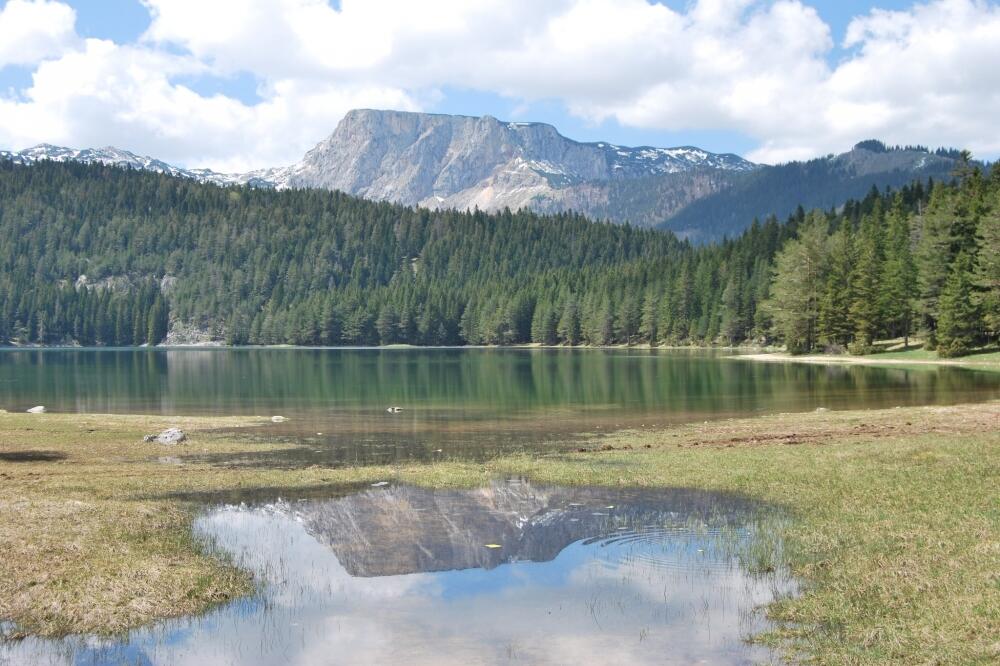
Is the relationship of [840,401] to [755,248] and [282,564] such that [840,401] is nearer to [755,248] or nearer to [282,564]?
[282,564]

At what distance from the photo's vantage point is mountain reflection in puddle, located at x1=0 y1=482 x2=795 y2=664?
13625 mm

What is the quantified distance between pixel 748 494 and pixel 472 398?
41.2 m

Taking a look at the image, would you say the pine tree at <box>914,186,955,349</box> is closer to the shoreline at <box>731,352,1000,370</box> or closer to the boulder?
the shoreline at <box>731,352,1000,370</box>

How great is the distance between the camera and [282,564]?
18812 mm

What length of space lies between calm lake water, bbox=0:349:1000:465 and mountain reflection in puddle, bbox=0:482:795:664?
11.6 m

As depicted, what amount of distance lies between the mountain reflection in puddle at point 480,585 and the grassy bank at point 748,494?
0.85m

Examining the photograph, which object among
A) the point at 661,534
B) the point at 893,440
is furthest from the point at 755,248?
the point at 661,534

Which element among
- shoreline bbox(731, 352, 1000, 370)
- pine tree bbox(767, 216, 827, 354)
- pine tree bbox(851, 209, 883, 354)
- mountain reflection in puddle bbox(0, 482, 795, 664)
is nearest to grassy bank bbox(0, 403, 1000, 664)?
mountain reflection in puddle bbox(0, 482, 795, 664)

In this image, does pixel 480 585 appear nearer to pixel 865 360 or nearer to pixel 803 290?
pixel 865 360

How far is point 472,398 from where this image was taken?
64.7 meters

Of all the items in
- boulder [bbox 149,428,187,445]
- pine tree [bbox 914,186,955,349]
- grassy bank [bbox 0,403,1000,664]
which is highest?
pine tree [bbox 914,186,955,349]

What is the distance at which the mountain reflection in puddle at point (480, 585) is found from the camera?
13.6 metres

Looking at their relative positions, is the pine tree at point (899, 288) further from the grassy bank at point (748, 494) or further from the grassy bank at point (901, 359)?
the grassy bank at point (748, 494)

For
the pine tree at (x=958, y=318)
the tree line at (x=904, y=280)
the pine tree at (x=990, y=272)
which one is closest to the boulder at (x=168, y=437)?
the pine tree at (x=990, y=272)
